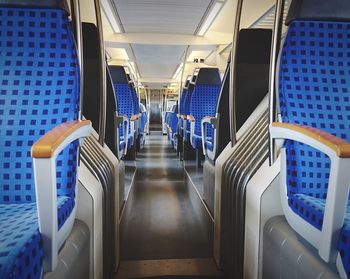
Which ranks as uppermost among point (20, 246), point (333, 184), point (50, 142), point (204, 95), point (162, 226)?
point (204, 95)

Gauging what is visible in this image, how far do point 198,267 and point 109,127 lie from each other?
1.51 meters

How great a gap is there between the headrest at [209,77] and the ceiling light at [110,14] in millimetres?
2347

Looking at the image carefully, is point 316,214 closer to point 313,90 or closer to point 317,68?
point 313,90

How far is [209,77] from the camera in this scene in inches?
197

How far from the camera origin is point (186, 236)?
282cm

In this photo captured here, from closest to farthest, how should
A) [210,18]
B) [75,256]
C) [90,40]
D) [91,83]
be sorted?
[75,256] → [90,40] → [91,83] → [210,18]

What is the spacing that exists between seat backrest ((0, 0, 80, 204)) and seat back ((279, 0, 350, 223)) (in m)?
0.91

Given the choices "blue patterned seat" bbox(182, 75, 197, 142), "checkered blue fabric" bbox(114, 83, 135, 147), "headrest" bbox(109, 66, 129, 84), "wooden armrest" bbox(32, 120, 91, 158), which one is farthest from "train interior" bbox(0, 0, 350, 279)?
"blue patterned seat" bbox(182, 75, 197, 142)

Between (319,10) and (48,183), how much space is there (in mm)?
1362

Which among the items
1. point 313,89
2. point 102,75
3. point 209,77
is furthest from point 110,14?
point 313,89

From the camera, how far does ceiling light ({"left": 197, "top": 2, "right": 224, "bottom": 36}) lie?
244 inches

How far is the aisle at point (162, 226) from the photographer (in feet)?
8.19

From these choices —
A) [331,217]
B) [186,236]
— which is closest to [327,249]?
[331,217]

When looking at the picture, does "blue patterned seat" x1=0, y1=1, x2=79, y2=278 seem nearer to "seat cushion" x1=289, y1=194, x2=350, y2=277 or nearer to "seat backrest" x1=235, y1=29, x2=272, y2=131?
"seat cushion" x1=289, y1=194, x2=350, y2=277
